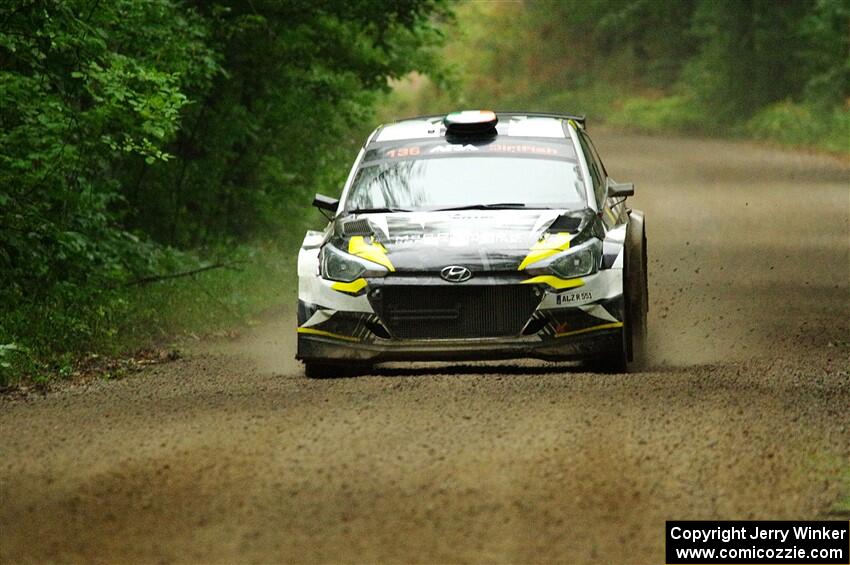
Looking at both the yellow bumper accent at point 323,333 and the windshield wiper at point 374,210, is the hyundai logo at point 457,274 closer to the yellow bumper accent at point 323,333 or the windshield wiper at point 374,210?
the yellow bumper accent at point 323,333

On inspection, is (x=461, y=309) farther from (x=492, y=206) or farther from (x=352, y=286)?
(x=492, y=206)

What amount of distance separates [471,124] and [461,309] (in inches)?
90.6

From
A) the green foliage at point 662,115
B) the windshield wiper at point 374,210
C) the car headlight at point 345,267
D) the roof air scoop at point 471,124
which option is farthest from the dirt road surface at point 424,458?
the green foliage at point 662,115

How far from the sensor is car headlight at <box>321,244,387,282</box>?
10.2 meters

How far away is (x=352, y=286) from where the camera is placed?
1026cm

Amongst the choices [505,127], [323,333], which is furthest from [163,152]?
[323,333]

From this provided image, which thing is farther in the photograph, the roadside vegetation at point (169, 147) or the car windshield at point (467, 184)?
the roadside vegetation at point (169, 147)

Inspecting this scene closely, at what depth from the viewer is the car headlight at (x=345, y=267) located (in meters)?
10.2

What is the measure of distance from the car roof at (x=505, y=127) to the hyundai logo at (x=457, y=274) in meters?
2.24

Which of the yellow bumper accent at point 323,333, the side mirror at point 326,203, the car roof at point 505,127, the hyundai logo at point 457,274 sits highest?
the car roof at point 505,127

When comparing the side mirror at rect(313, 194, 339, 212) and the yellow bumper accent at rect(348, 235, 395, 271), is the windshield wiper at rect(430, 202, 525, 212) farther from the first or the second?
the side mirror at rect(313, 194, 339, 212)

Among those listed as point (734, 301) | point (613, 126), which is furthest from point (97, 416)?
point (613, 126)

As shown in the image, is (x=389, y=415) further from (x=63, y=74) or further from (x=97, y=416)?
(x=63, y=74)

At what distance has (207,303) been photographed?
1641cm
